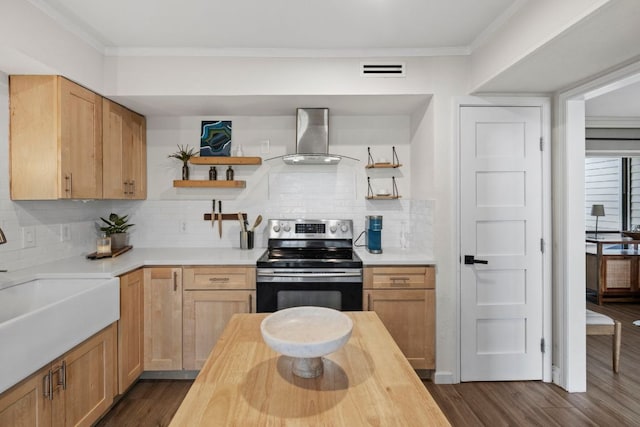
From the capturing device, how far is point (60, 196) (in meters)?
2.19

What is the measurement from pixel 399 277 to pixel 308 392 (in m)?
1.77

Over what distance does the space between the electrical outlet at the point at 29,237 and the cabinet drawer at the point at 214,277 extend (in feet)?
3.31

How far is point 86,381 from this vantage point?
6.33 ft

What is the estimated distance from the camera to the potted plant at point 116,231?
2913mm

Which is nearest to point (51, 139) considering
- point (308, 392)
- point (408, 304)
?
point (308, 392)

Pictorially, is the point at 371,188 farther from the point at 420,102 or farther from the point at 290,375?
the point at 290,375

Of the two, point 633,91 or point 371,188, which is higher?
point 633,91

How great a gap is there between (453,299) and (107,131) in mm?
2969

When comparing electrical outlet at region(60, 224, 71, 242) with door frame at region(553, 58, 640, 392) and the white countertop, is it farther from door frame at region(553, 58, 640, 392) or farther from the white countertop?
door frame at region(553, 58, 640, 392)

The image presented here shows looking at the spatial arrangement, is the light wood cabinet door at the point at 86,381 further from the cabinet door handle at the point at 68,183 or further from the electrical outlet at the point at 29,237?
the cabinet door handle at the point at 68,183

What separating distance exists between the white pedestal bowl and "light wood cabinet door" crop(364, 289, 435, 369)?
1.49m

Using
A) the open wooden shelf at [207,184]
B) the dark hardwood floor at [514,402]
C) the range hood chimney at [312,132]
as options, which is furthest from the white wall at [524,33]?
the dark hardwood floor at [514,402]

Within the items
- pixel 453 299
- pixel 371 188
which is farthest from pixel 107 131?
pixel 453 299

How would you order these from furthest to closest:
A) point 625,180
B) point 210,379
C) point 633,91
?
1. point 625,180
2. point 633,91
3. point 210,379
